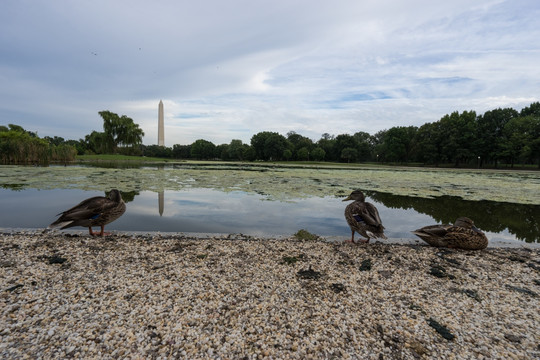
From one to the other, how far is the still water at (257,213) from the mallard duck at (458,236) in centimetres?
113

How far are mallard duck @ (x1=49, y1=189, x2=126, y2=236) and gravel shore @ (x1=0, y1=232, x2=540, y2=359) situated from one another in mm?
410

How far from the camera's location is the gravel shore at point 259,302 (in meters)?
→ 2.49

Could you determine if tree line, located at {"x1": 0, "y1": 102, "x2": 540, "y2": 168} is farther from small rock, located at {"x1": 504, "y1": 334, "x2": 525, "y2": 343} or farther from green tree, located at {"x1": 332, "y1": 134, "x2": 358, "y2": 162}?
small rock, located at {"x1": 504, "y1": 334, "x2": 525, "y2": 343}

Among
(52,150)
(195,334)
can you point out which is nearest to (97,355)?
(195,334)

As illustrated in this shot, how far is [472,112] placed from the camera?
63.2 m

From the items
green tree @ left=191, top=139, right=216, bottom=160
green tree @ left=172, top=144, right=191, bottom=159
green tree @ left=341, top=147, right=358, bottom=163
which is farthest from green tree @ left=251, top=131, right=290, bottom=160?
green tree @ left=172, top=144, right=191, bottom=159

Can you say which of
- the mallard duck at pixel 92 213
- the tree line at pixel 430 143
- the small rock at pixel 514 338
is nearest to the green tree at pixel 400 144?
the tree line at pixel 430 143

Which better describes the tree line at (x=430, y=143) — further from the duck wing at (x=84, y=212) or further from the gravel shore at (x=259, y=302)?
the gravel shore at (x=259, y=302)

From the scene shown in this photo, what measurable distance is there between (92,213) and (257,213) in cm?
463

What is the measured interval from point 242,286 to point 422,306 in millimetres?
2395

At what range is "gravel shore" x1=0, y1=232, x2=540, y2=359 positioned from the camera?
2.49 m

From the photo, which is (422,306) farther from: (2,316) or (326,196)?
(326,196)

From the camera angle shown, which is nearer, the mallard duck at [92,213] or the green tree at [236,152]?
the mallard duck at [92,213]

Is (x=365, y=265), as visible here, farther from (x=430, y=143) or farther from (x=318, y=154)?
(x=318, y=154)
